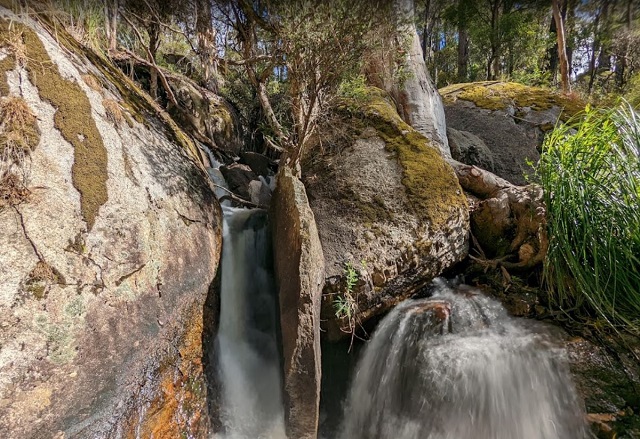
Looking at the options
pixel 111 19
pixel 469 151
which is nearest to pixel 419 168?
pixel 469 151

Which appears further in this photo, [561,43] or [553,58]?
[553,58]

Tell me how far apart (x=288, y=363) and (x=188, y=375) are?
83 centimetres

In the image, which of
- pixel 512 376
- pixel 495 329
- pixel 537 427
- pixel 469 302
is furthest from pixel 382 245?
pixel 537 427

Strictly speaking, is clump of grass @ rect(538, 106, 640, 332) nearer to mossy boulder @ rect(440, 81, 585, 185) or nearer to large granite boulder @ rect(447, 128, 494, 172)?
large granite boulder @ rect(447, 128, 494, 172)

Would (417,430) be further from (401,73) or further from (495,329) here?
(401,73)

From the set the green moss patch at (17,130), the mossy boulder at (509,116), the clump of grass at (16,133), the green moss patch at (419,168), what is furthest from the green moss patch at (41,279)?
the mossy boulder at (509,116)

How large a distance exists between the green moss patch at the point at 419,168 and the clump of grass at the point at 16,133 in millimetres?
3406

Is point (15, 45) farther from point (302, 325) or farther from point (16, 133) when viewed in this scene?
point (302, 325)

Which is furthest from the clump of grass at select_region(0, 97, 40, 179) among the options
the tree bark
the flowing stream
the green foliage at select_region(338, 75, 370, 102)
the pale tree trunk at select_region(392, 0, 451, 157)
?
the tree bark

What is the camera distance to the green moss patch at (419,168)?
379cm

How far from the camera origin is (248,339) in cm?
368

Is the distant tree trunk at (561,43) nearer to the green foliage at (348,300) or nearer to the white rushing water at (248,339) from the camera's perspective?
the green foliage at (348,300)

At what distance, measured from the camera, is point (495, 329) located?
309cm

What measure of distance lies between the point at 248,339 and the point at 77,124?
256 centimetres
